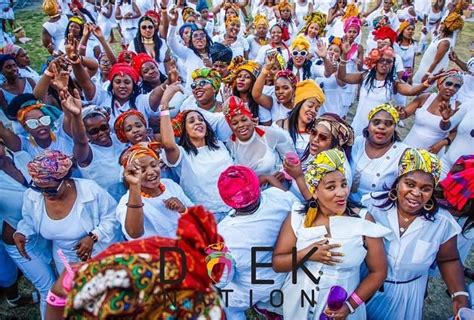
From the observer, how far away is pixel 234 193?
2.69 m

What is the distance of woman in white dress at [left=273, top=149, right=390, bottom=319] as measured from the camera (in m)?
2.45

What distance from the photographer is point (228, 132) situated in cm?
446

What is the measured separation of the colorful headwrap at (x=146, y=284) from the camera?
1.21m

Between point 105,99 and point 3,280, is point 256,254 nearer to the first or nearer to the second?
point 3,280

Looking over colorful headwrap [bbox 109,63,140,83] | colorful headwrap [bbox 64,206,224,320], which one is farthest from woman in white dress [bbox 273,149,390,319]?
colorful headwrap [bbox 109,63,140,83]

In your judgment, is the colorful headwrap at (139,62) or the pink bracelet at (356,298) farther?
the colorful headwrap at (139,62)

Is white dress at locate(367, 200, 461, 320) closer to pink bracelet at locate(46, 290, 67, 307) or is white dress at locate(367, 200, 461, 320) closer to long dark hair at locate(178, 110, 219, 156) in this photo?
long dark hair at locate(178, 110, 219, 156)

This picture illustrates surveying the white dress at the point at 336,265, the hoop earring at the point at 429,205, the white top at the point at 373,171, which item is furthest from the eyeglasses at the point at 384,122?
the white dress at the point at 336,265

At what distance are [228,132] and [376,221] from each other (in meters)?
2.13

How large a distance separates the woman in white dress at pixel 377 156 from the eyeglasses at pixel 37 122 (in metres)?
3.03

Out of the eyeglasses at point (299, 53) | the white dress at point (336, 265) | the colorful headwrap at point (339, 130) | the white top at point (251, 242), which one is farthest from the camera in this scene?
A: the eyeglasses at point (299, 53)

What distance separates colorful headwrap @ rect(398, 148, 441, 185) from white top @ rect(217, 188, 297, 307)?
35.7 inches

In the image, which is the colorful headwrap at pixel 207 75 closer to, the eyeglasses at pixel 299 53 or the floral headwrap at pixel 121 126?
the floral headwrap at pixel 121 126

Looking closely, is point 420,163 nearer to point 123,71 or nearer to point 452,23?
point 123,71
